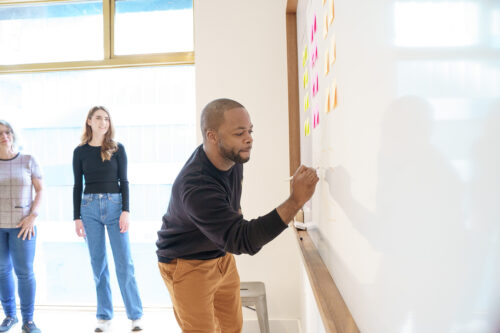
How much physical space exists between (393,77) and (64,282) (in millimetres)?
3625

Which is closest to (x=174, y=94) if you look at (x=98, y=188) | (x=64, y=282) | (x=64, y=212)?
(x=98, y=188)

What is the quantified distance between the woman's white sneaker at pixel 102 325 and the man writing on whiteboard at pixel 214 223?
1.48 meters

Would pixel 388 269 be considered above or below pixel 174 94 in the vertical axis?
below

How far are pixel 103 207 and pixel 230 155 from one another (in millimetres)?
1795

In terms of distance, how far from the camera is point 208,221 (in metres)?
1.20

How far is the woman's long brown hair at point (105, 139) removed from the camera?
9.17 feet

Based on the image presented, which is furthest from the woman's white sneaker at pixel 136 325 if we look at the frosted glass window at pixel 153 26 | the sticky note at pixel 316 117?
the sticky note at pixel 316 117

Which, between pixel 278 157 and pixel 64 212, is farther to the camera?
pixel 64 212

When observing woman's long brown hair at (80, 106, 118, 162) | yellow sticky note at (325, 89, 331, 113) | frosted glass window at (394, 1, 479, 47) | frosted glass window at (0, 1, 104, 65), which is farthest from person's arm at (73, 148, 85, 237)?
frosted glass window at (394, 1, 479, 47)

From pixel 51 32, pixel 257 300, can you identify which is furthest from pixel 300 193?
pixel 51 32

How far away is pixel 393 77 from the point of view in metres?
0.50

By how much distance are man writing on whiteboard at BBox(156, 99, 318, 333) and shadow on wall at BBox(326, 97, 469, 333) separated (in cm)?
53

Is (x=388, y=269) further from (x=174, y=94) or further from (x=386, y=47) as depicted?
(x=174, y=94)

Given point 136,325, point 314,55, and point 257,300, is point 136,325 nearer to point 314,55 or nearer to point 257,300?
point 257,300
